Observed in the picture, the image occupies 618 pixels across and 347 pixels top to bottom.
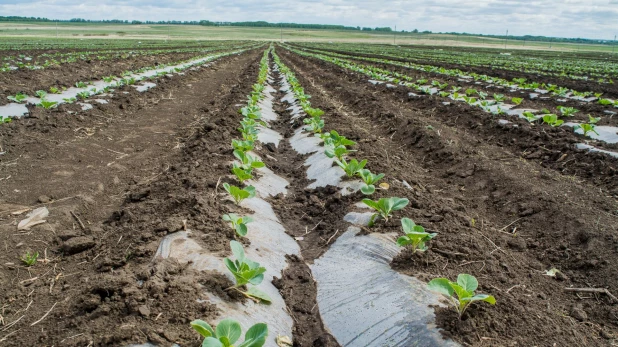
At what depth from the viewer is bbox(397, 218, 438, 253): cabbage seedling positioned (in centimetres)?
308

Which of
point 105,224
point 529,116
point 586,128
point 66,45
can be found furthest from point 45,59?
point 586,128

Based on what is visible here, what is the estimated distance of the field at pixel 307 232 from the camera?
102 inches

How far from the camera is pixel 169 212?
407cm

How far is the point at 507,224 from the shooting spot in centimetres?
479

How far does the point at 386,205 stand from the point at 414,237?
2.19ft

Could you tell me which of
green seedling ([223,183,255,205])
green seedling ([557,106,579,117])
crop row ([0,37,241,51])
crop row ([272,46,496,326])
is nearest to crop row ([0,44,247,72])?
crop row ([0,37,241,51])

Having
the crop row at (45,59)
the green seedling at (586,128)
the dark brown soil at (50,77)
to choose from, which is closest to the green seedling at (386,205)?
the green seedling at (586,128)

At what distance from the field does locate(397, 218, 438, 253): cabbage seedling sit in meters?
0.02

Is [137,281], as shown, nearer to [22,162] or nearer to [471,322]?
[471,322]

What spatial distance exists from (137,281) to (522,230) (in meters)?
3.79

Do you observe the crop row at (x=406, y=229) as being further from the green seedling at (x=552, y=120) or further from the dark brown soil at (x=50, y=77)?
the dark brown soil at (x=50, y=77)

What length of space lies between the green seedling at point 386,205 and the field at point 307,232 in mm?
22

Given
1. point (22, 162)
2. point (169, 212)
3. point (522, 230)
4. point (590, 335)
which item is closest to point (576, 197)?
point (522, 230)

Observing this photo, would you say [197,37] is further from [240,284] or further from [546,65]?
[240,284]
